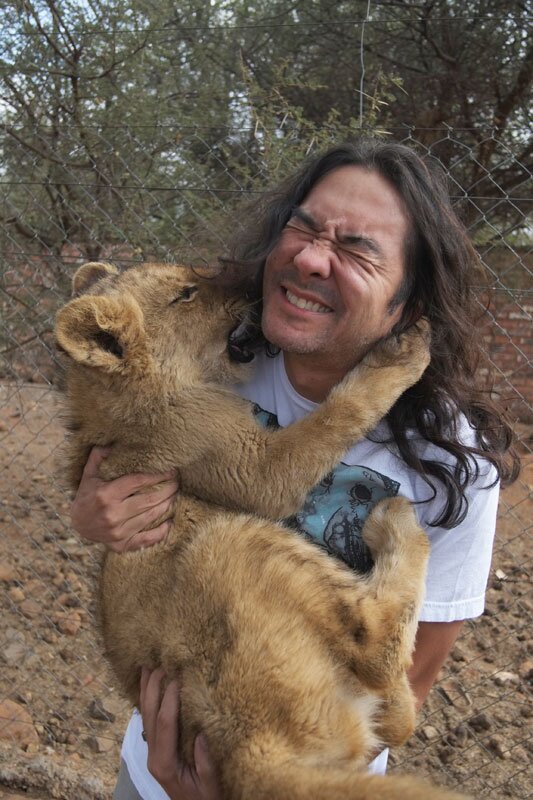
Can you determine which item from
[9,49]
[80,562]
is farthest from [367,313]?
[9,49]

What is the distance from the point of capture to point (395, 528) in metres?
2.52

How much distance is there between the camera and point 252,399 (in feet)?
10.2

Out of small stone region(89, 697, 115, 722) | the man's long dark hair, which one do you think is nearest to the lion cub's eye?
the man's long dark hair

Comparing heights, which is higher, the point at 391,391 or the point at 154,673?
the point at 391,391

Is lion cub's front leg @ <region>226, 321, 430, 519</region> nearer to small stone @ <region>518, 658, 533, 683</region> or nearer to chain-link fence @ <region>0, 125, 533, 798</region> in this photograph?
chain-link fence @ <region>0, 125, 533, 798</region>

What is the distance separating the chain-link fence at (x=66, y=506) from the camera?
4945 millimetres

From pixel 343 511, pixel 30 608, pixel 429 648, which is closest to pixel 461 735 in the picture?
pixel 429 648

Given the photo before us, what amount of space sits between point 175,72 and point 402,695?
7.78 metres

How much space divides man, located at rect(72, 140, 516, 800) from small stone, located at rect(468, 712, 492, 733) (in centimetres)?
266

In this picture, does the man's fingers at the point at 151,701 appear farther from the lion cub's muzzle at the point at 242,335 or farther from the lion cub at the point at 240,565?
the lion cub's muzzle at the point at 242,335

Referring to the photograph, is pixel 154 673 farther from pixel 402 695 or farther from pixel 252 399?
pixel 252 399

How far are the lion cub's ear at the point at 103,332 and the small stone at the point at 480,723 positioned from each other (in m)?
3.64

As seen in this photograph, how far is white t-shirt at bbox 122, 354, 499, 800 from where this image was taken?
2541 millimetres

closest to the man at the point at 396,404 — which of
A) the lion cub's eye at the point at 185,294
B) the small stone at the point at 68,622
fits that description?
the lion cub's eye at the point at 185,294
